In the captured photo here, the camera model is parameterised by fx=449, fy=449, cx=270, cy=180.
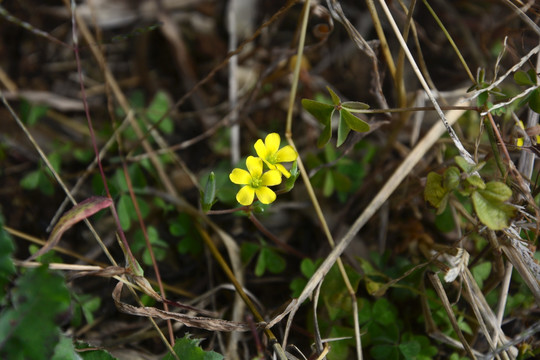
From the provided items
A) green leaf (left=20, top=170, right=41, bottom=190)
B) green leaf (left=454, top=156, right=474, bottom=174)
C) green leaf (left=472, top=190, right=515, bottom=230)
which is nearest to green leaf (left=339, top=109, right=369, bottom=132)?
green leaf (left=454, top=156, right=474, bottom=174)

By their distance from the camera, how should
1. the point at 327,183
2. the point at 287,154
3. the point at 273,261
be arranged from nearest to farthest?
the point at 287,154 → the point at 273,261 → the point at 327,183

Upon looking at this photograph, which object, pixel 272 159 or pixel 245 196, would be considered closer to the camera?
pixel 245 196

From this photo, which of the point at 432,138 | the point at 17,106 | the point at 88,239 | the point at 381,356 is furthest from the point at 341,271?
the point at 17,106

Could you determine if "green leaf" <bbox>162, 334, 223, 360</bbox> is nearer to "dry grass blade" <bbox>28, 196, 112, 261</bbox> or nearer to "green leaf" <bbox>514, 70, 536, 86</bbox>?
"dry grass blade" <bbox>28, 196, 112, 261</bbox>

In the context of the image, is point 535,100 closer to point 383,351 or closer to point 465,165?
point 465,165

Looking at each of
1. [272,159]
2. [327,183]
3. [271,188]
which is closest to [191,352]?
[272,159]

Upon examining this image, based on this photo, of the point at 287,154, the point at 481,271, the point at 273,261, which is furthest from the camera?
the point at 273,261

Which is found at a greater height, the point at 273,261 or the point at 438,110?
the point at 438,110

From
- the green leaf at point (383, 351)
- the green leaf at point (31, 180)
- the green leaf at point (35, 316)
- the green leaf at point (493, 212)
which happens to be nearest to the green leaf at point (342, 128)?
the green leaf at point (493, 212)

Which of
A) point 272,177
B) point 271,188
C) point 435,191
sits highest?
point 272,177

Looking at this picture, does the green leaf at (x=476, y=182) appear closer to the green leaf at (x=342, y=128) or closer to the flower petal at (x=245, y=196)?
the green leaf at (x=342, y=128)
